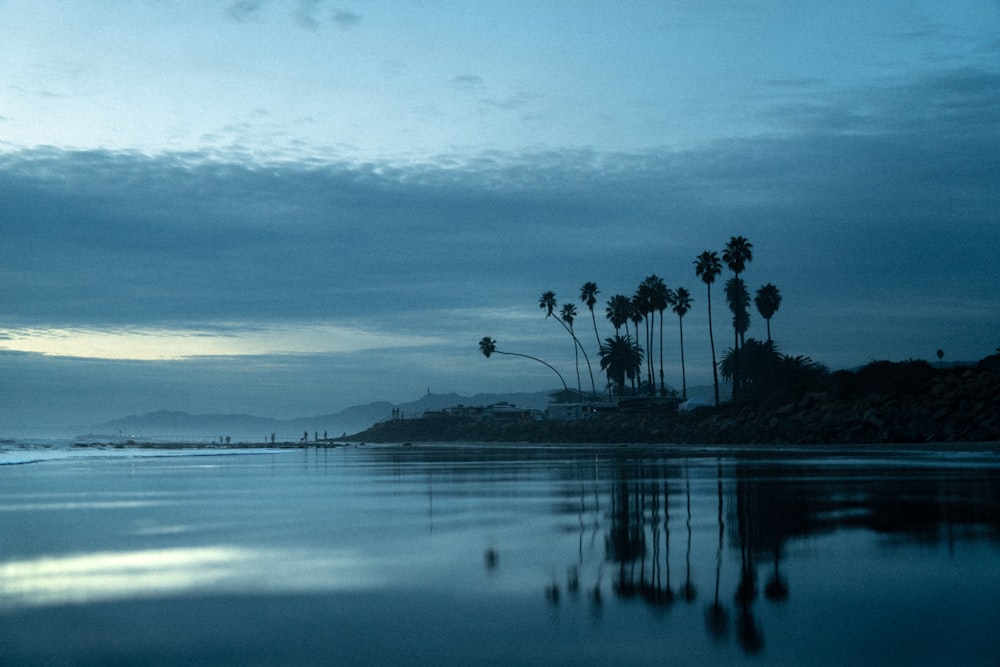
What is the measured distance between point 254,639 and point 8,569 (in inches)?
208

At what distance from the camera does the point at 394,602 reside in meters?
8.64

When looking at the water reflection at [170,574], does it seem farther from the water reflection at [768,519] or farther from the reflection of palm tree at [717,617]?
the reflection of palm tree at [717,617]

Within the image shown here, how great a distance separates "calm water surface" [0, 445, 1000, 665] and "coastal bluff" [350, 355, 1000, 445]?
34.8 m

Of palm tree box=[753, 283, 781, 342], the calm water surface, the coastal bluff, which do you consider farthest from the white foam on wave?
palm tree box=[753, 283, 781, 342]

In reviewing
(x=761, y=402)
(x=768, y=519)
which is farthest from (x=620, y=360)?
(x=768, y=519)

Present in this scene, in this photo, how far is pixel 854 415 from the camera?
2235 inches

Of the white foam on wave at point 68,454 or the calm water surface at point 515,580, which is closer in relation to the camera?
the calm water surface at point 515,580

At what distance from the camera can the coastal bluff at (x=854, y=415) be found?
1989 inches

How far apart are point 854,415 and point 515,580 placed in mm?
52044

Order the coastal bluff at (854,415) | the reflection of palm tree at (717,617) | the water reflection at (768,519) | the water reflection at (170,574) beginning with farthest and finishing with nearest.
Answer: the coastal bluff at (854,415) → the water reflection at (170,574) → the water reflection at (768,519) → the reflection of palm tree at (717,617)

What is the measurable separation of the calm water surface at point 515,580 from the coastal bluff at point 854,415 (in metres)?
34.8

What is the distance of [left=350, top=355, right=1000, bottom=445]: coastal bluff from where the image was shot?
50.5 meters

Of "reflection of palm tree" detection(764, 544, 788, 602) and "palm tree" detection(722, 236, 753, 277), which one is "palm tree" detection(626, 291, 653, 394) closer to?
"palm tree" detection(722, 236, 753, 277)

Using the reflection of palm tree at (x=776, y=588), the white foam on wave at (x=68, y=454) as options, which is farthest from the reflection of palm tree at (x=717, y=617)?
the white foam on wave at (x=68, y=454)
